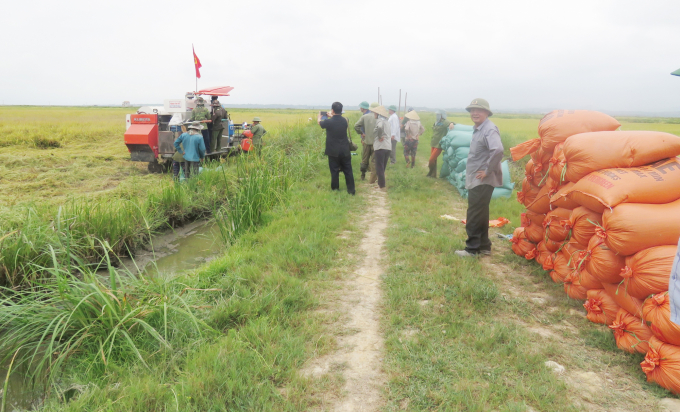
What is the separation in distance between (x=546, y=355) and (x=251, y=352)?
1893mm

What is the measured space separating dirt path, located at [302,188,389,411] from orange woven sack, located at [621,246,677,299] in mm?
1642

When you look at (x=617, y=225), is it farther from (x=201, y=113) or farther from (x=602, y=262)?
(x=201, y=113)

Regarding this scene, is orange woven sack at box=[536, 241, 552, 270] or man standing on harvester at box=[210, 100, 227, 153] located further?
man standing on harvester at box=[210, 100, 227, 153]

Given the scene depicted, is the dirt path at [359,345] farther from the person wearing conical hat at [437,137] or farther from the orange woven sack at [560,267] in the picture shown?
the person wearing conical hat at [437,137]

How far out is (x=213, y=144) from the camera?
10344mm

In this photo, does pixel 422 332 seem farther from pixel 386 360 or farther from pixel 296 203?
pixel 296 203

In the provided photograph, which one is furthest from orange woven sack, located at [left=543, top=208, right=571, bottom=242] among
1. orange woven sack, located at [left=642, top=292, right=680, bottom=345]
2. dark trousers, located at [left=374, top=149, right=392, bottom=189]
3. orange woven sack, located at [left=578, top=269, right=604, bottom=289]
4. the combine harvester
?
the combine harvester

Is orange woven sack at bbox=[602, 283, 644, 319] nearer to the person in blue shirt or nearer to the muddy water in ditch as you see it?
the muddy water in ditch

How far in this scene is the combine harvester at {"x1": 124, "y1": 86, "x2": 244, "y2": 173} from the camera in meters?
9.20

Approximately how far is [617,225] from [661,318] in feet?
2.12

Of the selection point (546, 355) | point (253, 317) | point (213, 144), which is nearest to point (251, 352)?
point (253, 317)

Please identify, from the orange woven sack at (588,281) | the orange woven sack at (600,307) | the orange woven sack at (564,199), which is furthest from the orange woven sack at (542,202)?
the orange woven sack at (600,307)

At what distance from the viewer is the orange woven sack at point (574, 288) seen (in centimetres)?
322

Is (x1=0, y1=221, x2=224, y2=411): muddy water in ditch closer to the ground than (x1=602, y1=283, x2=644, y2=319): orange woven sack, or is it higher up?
closer to the ground
